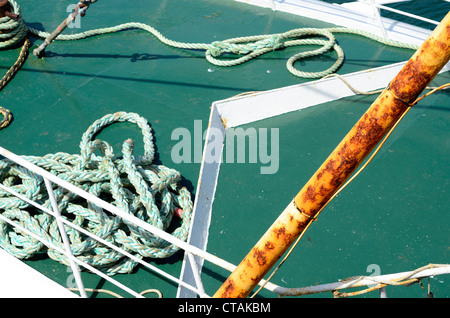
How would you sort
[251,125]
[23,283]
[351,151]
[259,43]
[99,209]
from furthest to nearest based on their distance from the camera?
[259,43]
[251,125]
[99,209]
[23,283]
[351,151]

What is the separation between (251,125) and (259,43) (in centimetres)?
85

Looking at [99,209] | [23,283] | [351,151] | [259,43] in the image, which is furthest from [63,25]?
[351,151]

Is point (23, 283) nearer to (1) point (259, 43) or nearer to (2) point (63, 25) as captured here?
(2) point (63, 25)

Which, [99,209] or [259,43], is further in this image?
[259,43]

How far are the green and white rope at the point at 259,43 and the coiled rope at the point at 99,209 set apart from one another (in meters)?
1.30

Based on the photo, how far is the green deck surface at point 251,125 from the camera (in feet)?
7.77

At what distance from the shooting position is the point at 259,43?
11.9ft

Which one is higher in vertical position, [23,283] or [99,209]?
[99,209]

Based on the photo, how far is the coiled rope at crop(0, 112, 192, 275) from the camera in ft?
7.30

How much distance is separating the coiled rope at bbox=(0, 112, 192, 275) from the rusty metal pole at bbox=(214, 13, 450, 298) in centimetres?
88

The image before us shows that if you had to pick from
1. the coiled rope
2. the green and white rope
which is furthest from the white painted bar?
the green and white rope
